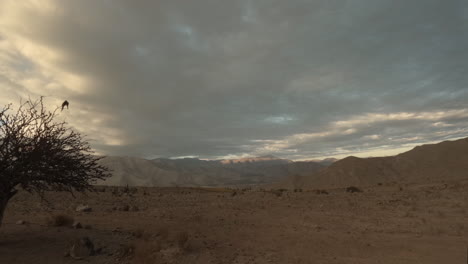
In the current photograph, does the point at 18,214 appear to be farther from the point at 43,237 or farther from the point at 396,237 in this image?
the point at 396,237

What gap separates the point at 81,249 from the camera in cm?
866

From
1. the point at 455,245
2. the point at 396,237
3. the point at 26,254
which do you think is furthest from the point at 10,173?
the point at 455,245

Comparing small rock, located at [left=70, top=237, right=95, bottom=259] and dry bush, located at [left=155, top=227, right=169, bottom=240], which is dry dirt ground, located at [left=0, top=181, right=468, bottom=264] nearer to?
dry bush, located at [left=155, top=227, right=169, bottom=240]

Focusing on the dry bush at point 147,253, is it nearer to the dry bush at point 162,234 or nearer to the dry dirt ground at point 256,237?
the dry dirt ground at point 256,237

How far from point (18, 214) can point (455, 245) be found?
2292 cm

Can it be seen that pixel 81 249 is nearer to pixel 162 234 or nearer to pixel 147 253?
pixel 147 253

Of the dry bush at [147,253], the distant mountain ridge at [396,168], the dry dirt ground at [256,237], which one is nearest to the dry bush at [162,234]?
the dry dirt ground at [256,237]

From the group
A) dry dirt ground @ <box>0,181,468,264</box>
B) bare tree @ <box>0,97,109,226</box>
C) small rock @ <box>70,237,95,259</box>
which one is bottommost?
dry dirt ground @ <box>0,181,468,264</box>

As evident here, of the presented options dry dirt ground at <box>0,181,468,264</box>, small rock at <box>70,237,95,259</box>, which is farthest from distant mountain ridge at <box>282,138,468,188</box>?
small rock at <box>70,237,95,259</box>

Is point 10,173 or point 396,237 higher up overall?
point 10,173

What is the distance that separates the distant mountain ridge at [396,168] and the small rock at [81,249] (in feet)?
209

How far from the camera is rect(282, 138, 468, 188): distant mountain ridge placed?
2534 inches

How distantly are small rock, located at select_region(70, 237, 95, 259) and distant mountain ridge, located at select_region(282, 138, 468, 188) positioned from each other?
209 feet

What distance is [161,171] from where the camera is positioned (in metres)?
194
